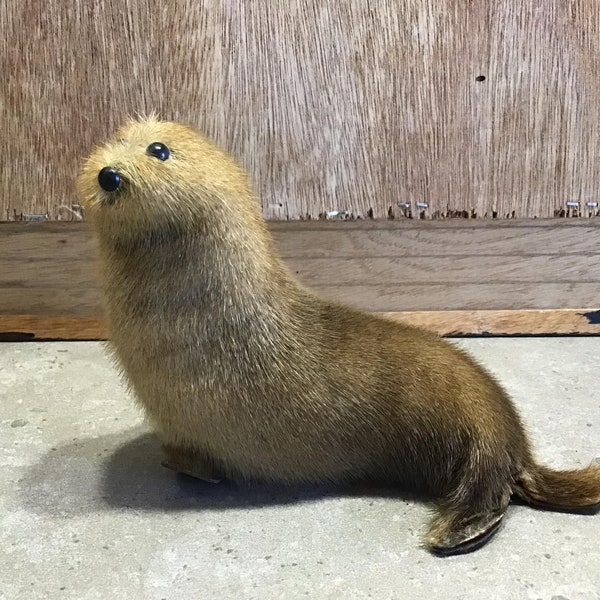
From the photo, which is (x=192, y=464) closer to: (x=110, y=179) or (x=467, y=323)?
(x=110, y=179)

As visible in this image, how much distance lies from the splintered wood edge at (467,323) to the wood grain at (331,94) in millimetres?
242

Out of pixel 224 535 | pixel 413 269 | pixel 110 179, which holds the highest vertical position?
pixel 110 179

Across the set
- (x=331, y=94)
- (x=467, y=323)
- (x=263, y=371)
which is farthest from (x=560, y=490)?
(x=331, y=94)

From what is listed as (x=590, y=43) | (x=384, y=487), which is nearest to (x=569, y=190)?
(x=590, y=43)

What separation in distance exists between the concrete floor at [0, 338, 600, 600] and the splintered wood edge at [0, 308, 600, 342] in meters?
0.35

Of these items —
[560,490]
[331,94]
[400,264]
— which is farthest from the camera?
[400,264]

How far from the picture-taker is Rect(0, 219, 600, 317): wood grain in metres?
1.56

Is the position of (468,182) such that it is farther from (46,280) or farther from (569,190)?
(46,280)

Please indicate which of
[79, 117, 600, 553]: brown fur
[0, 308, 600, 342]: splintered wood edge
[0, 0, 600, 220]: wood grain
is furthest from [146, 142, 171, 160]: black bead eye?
[0, 308, 600, 342]: splintered wood edge

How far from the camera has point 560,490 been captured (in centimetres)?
100

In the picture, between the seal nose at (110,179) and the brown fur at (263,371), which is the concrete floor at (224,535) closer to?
the brown fur at (263,371)

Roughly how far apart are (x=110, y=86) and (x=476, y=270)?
0.89 meters

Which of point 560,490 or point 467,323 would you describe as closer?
point 560,490

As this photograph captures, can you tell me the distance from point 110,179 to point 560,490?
744 mm
